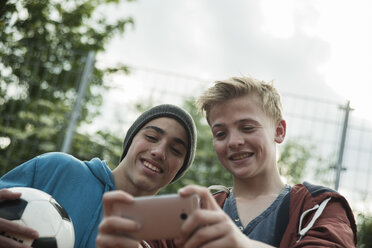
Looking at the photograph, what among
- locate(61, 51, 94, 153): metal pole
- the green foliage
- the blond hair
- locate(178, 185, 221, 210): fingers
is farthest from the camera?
locate(61, 51, 94, 153): metal pole

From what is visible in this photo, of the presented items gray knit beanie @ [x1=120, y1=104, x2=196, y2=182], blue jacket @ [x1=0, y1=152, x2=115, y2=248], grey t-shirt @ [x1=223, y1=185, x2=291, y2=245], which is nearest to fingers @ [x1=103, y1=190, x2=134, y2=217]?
grey t-shirt @ [x1=223, y1=185, x2=291, y2=245]

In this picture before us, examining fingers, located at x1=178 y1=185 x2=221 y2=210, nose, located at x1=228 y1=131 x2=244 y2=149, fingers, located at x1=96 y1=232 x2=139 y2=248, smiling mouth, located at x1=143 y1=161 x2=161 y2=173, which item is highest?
nose, located at x1=228 y1=131 x2=244 y2=149

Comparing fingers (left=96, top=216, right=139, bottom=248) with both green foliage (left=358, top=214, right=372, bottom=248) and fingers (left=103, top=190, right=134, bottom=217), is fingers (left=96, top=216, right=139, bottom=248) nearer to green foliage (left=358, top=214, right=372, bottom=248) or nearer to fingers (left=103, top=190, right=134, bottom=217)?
fingers (left=103, top=190, right=134, bottom=217)

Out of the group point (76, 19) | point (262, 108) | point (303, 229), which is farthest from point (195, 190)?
point (76, 19)

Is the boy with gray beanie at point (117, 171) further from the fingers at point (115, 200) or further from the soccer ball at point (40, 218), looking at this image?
the fingers at point (115, 200)

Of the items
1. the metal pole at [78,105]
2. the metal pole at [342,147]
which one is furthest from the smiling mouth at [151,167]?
the metal pole at [342,147]

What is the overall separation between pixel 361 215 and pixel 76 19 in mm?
8327

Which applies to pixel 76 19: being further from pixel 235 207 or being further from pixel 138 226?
pixel 138 226

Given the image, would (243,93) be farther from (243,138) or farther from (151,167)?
(151,167)

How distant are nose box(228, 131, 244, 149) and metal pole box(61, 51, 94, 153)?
3305 mm

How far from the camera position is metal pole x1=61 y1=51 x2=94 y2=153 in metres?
5.05

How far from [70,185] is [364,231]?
419cm

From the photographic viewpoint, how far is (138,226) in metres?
1.28

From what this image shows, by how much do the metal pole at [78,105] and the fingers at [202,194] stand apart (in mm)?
→ 4106
